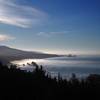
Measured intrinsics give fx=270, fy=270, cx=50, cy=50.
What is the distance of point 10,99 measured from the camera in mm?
10953

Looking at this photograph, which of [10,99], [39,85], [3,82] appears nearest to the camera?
[10,99]

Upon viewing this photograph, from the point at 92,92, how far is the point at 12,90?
3995 mm

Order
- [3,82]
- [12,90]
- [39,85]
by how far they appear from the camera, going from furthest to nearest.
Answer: [39,85]
[3,82]
[12,90]

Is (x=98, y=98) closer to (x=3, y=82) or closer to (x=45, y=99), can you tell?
(x=45, y=99)

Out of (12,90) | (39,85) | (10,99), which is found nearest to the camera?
(10,99)

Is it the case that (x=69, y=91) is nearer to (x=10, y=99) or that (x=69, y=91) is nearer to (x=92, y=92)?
(x=92, y=92)

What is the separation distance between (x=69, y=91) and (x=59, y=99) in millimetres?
1119

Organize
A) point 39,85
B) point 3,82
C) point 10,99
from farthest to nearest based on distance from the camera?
point 39,85 → point 3,82 → point 10,99

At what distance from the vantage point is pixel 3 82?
41.2 feet

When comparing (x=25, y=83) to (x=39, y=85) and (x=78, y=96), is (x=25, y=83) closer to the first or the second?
(x=39, y=85)

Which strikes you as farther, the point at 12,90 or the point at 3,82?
the point at 3,82

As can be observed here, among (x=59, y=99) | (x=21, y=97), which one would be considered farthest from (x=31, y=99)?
(x=59, y=99)

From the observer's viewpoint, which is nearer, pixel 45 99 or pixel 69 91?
pixel 45 99

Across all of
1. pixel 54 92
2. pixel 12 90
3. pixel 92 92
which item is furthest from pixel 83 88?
pixel 12 90
